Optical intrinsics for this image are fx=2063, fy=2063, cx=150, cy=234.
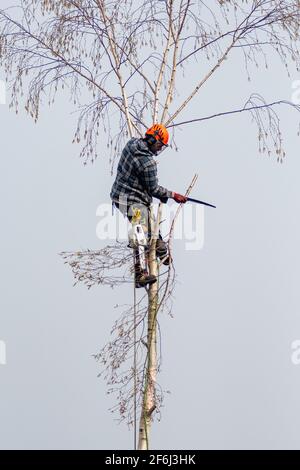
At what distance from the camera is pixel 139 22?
2292cm

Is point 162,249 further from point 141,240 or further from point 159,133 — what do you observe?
point 159,133

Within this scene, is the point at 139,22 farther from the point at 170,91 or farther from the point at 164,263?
the point at 164,263

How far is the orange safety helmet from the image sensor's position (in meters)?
22.1

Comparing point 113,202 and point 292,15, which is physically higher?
point 292,15

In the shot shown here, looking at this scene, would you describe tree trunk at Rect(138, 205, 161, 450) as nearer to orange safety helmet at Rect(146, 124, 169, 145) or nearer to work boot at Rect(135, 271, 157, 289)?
work boot at Rect(135, 271, 157, 289)

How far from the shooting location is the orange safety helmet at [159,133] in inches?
870

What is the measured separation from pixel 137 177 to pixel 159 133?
560 mm

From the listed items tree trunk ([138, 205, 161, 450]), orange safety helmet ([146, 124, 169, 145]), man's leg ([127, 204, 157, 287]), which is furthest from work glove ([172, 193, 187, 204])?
tree trunk ([138, 205, 161, 450])

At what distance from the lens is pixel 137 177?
22297 millimetres

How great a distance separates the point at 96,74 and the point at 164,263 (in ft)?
7.62

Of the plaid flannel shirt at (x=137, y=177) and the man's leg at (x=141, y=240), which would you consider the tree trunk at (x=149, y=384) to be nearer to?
the man's leg at (x=141, y=240)
